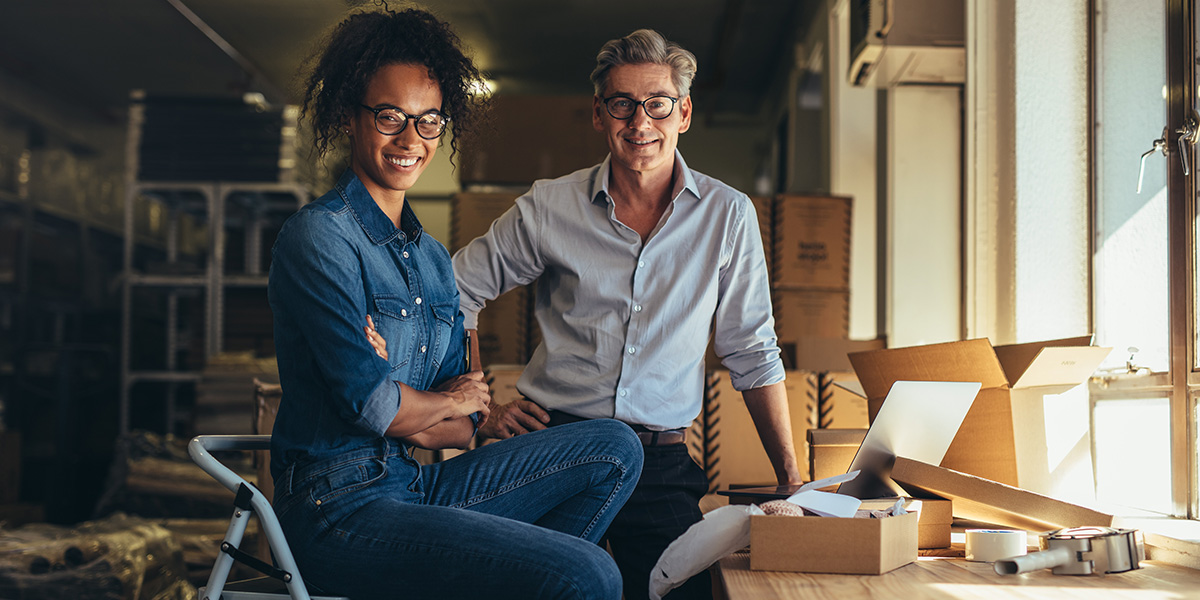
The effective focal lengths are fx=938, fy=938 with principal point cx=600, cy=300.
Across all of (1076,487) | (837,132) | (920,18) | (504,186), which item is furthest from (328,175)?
(1076,487)

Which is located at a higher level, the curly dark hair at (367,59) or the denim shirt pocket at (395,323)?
the curly dark hair at (367,59)

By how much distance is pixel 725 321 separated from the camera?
1970 mm

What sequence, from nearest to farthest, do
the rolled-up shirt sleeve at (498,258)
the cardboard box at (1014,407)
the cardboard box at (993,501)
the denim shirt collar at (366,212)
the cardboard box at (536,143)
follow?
the denim shirt collar at (366,212), the cardboard box at (993,501), the cardboard box at (1014,407), the rolled-up shirt sleeve at (498,258), the cardboard box at (536,143)

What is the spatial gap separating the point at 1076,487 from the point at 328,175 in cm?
540

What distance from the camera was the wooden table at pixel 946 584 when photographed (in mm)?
1167

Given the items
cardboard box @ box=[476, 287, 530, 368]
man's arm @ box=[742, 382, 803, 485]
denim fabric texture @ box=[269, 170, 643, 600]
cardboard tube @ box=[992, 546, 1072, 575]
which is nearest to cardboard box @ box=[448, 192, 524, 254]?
cardboard box @ box=[476, 287, 530, 368]

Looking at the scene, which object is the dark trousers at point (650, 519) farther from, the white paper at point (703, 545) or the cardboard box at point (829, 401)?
the cardboard box at point (829, 401)

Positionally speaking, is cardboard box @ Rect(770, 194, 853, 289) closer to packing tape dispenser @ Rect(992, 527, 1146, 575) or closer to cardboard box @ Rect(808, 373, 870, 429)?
cardboard box @ Rect(808, 373, 870, 429)

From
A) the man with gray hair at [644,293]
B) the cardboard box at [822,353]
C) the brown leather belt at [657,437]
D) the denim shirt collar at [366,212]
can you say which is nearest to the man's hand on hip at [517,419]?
the man with gray hair at [644,293]

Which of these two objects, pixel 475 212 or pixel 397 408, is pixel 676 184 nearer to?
pixel 397 408

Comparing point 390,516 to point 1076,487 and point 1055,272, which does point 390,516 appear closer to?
point 1076,487

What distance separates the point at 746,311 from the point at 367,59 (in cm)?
93

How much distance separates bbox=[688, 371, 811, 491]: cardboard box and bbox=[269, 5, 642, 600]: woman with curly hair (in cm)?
123

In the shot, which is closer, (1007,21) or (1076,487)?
(1076,487)
